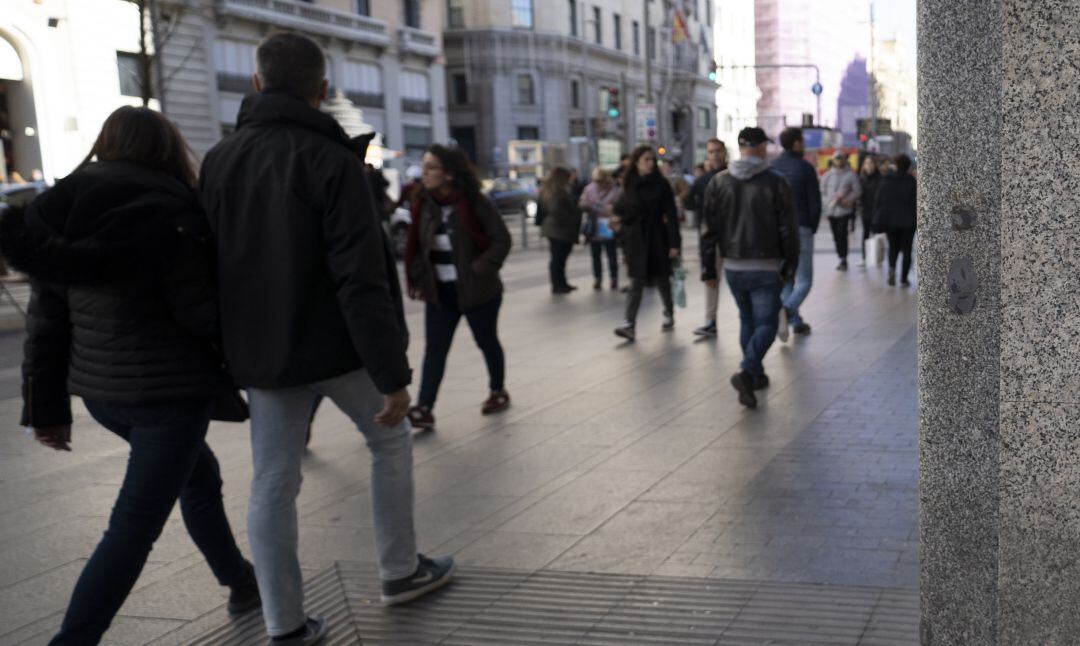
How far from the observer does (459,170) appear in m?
7.37

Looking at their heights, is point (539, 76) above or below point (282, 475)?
above

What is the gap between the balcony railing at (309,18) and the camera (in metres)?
39.3

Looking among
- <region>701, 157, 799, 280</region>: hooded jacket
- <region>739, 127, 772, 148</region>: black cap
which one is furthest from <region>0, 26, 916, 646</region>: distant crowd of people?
<region>739, 127, 772, 148</region>: black cap

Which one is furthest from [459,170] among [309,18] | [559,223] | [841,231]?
[309,18]

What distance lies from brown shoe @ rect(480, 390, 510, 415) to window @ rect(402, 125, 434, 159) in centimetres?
4226

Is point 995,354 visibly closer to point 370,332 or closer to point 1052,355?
point 1052,355

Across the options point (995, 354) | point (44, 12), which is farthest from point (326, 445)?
point (44, 12)

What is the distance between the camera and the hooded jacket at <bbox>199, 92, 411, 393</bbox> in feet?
11.9

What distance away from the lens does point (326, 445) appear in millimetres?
7098

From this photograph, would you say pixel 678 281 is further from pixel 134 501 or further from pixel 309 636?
pixel 134 501

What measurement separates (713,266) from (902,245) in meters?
7.45

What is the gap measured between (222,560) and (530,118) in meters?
56.6

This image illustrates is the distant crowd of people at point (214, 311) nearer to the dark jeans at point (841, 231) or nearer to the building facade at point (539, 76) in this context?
the dark jeans at point (841, 231)

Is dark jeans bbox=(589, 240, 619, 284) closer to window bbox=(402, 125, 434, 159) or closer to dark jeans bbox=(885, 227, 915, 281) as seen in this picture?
dark jeans bbox=(885, 227, 915, 281)
